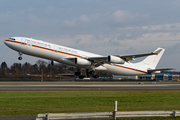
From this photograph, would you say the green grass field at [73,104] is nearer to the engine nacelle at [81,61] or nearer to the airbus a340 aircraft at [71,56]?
the airbus a340 aircraft at [71,56]

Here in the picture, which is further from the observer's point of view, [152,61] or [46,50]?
[152,61]

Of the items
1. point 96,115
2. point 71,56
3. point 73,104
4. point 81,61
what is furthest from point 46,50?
point 96,115

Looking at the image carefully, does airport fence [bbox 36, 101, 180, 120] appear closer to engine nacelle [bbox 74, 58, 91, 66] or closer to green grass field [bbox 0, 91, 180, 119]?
green grass field [bbox 0, 91, 180, 119]

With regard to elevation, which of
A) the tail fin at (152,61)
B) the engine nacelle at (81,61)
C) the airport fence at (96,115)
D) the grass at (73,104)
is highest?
the tail fin at (152,61)

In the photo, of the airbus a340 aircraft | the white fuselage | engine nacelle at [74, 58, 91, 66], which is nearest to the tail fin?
the airbus a340 aircraft

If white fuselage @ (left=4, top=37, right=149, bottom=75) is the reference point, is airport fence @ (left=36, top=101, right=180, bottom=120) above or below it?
below

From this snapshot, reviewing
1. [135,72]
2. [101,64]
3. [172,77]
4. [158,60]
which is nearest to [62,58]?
[101,64]

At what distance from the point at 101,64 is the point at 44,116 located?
39.8m

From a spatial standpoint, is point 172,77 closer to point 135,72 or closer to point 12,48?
point 135,72

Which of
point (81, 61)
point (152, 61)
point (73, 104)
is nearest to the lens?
point (73, 104)

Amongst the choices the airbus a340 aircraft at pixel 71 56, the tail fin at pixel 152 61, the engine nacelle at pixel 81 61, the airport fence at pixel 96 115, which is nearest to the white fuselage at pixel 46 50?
the airbus a340 aircraft at pixel 71 56

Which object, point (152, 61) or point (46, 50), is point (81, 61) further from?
point (152, 61)

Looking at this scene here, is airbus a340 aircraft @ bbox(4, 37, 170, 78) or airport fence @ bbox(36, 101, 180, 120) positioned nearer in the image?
airport fence @ bbox(36, 101, 180, 120)

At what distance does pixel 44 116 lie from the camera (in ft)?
38.0
